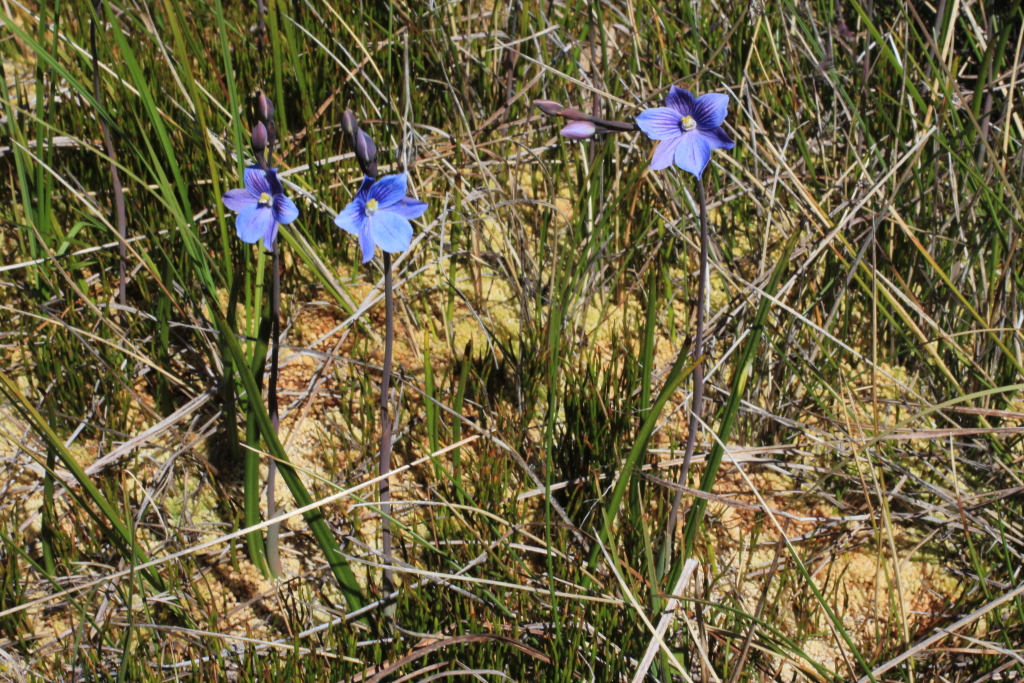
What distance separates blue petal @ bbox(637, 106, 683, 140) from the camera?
1472 mm

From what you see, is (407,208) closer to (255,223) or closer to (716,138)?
(255,223)

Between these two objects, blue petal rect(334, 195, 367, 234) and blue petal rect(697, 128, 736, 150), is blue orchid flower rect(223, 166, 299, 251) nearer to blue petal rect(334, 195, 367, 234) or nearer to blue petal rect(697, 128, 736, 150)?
blue petal rect(334, 195, 367, 234)

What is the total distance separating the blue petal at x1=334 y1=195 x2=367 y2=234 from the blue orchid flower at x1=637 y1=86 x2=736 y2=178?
58 cm

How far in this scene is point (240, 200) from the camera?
1525 mm

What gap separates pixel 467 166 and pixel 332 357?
3.15 feet

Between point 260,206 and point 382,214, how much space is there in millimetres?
269

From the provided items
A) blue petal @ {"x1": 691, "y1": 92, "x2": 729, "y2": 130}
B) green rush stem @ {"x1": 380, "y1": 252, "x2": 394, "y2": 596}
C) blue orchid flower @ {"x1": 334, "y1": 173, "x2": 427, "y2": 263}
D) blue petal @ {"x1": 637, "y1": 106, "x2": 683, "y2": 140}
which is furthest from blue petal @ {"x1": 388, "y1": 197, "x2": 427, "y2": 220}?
blue petal @ {"x1": 691, "y1": 92, "x2": 729, "y2": 130}

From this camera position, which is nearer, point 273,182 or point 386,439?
point 273,182

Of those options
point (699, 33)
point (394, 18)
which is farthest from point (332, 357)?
point (699, 33)

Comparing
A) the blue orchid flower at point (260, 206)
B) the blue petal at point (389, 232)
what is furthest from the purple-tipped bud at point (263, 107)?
the blue petal at point (389, 232)

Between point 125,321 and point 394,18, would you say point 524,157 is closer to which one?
point 394,18

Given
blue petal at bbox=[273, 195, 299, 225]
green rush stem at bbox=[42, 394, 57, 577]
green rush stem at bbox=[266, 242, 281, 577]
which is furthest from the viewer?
green rush stem at bbox=[42, 394, 57, 577]

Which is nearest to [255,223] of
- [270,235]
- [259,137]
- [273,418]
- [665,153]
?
[270,235]

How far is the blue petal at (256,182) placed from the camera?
1482 millimetres
